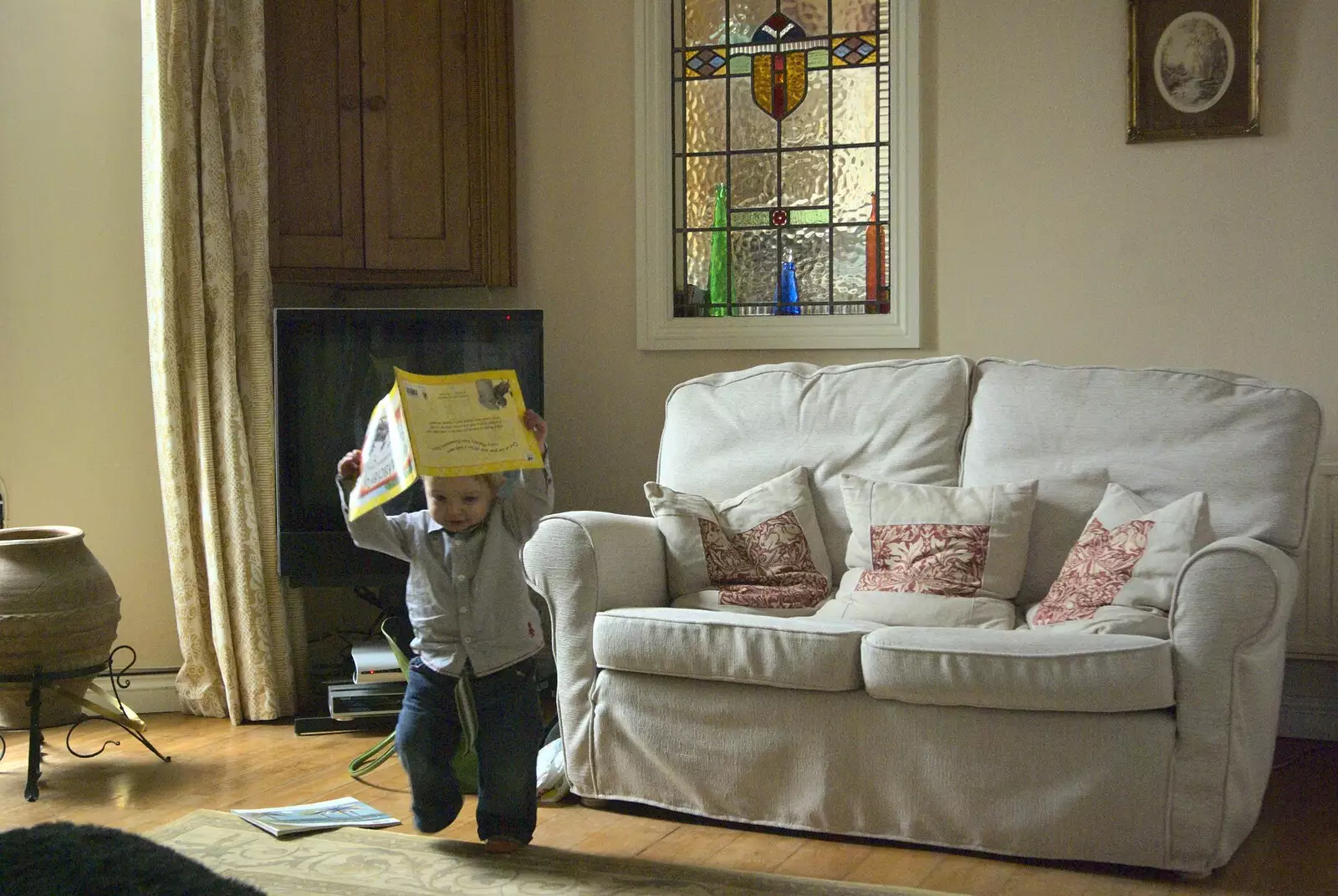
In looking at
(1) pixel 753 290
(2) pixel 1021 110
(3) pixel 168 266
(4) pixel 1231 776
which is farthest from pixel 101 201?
(4) pixel 1231 776

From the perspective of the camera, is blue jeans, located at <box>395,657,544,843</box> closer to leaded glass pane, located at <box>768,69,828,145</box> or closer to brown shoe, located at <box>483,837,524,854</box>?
brown shoe, located at <box>483,837,524,854</box>

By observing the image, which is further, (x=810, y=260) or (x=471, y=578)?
(x=810, y=260)

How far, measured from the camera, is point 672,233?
409cm

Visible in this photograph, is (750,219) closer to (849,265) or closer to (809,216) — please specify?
(809,216)

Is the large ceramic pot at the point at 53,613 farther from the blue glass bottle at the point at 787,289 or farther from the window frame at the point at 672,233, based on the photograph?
the blue glass bottle at the point at 787,289

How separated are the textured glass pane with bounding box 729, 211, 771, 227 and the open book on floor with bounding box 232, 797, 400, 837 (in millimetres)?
2073

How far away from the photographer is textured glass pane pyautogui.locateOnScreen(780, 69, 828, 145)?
13.0 feet

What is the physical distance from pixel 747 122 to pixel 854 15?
439 millimetres

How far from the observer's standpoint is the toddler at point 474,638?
98.2 inches

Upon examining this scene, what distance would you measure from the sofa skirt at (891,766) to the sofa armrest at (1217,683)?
4 centimetres


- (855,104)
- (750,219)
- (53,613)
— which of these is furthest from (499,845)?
(855,104)

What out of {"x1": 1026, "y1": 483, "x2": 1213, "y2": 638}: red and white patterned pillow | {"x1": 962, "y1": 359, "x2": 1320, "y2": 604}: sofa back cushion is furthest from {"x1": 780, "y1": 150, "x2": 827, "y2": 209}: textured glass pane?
{"x1": 1026, "y1": 483, "x2": 1213, "y2": 638}: red and white patterned pillow

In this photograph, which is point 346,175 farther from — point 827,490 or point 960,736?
point 960,736

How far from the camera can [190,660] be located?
3.74m
